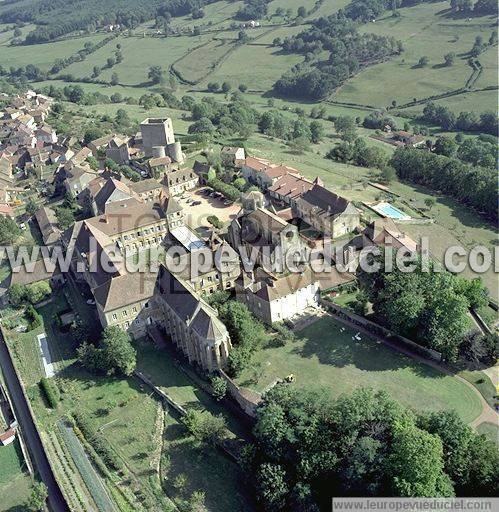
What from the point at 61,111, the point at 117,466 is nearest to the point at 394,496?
the point at 117,466

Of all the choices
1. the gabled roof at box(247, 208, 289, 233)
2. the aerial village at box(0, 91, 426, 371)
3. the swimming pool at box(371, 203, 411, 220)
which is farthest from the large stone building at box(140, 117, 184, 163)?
the swimming pool at box(371, 203, 411, 220)

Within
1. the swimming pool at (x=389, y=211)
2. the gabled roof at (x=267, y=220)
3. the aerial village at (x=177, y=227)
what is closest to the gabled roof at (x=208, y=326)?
the aerial village at (x=177, y=227)

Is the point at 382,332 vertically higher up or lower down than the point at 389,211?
lower down

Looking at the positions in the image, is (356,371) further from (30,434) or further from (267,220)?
(30,434)

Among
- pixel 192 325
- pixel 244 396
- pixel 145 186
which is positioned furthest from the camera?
pixel 145 186

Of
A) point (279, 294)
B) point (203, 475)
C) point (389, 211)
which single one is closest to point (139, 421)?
point (203, 475)

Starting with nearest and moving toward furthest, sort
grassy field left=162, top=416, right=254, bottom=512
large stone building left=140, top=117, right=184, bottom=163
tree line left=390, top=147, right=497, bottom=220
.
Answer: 1. grassy field left=162, top=416, right=254, bottom=512
2. tree line left=390, top=147, right=497, bottom=220
3. large stone building left=140, top=117, right=184, bottom=163

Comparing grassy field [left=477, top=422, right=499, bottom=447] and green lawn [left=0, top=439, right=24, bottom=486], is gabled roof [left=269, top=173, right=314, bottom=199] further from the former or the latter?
green lawn [left=0, top=439, right=24, bottom=486]
